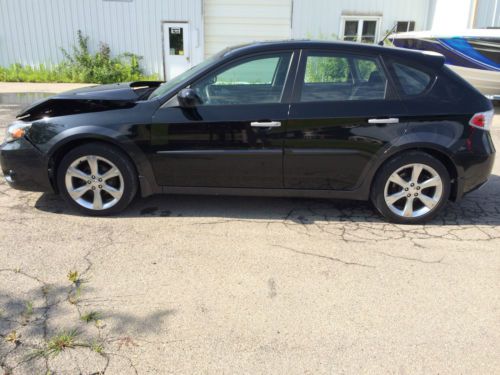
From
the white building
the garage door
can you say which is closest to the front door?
the garage door

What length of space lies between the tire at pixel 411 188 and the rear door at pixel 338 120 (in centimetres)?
21

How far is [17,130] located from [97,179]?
0.89 meters

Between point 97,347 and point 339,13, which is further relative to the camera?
point 339,13

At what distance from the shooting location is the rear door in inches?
162

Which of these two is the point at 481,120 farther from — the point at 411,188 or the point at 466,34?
the point at 466,34

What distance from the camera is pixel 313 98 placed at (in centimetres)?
417

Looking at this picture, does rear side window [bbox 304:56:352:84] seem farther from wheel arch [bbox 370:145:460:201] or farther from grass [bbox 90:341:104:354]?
grass [bbox 90:341:104:354]

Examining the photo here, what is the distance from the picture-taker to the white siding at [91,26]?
14.4 metres

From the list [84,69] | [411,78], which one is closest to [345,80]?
[411,78]

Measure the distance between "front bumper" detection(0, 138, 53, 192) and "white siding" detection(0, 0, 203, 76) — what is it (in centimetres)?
1116

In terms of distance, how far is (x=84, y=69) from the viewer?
47.9 feet

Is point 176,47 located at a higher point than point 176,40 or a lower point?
lower

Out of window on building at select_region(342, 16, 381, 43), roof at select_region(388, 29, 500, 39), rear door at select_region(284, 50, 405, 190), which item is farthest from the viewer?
window on building at select_region(342, 16, 381, 43)

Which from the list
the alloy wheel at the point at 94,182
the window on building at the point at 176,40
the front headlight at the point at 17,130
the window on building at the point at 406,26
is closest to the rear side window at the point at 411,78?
the alloy wheel at the point at 94,182
